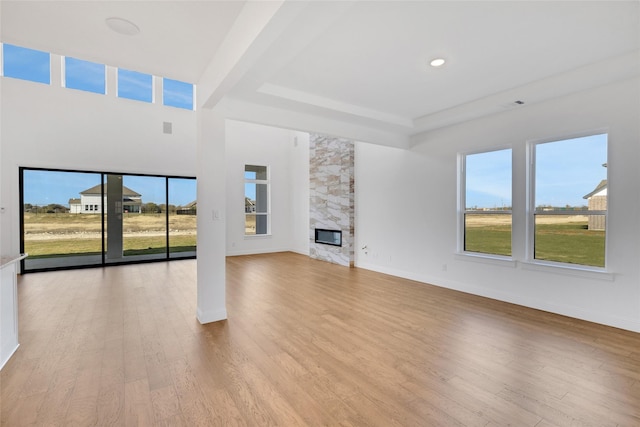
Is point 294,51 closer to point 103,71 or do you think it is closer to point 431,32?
point 431,32

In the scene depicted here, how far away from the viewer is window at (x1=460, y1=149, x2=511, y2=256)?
4.49 meters

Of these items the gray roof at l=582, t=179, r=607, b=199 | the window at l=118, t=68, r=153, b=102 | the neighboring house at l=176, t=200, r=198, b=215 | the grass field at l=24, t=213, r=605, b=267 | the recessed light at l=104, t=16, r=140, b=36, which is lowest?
the grass field at l=24, t=213, r=605, b=267

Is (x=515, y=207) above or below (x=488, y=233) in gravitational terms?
above

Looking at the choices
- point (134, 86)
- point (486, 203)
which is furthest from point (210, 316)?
point (134, 86)

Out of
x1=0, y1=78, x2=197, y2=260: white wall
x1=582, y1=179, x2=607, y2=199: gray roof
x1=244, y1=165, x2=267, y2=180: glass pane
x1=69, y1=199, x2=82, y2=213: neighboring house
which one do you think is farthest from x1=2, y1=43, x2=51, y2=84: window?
x1=582, y1=179, x2=607, y2=199: gray roof

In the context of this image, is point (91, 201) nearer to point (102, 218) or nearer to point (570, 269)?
point (102, 218)

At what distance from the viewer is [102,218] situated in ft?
22.6

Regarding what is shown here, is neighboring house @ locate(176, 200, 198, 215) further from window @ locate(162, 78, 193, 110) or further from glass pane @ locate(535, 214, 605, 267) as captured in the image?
glass pane @ locate(535, 214, 605, 267)

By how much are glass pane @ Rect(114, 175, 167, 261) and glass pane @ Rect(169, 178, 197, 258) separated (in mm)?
163

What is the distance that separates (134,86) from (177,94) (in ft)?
3.08

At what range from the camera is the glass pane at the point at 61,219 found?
245 inches

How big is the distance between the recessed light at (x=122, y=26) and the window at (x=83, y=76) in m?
5.43

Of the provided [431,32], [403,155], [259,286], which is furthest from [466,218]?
[259,286]

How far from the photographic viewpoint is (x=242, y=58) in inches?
89.0
